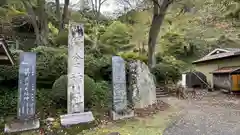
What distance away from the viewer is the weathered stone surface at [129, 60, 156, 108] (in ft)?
29.6

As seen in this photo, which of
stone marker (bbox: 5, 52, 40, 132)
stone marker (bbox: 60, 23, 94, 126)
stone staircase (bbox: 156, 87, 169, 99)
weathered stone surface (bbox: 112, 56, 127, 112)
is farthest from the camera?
stone staircase (bbox: 156, 87, 169, 99)

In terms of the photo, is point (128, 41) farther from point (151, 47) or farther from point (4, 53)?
point (4, 53)

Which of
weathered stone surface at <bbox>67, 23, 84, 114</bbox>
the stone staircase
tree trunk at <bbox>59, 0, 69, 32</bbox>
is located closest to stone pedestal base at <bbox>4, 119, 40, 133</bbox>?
weathered stone surface at <bbox>67, 23, 84, 114</bbox>

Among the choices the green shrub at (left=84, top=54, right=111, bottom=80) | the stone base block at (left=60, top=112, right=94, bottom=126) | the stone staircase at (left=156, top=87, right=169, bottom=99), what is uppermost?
A: the green shrub at (left=84, top=54, right=111, bottom=80)

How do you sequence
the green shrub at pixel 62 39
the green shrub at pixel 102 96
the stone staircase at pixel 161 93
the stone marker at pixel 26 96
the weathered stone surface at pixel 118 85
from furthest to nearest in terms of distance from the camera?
the green shrub at pixel 62 39
the stone staircase at pixel 161 93
the green shrub at pixel 102 96
the weathered stone surface at pixel 118 85
the stone marker at pixel 26 96

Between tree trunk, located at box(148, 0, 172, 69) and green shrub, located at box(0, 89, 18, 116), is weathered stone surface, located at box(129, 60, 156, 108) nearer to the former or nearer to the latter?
green shrub, located at box(0, 89, 18, 116)

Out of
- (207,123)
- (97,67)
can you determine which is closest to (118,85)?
(97,67)

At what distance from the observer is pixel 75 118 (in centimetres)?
670

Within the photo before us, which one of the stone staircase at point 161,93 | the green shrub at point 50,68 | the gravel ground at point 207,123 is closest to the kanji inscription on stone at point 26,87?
the green shrub at point 50,68

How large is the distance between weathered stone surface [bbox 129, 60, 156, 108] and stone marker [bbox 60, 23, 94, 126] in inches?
103

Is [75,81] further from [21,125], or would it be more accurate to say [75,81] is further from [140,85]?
[140,85]

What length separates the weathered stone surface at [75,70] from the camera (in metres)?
6.97

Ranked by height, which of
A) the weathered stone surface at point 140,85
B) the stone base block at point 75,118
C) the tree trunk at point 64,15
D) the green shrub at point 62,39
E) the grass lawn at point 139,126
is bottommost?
the grass lawn at point 139,126

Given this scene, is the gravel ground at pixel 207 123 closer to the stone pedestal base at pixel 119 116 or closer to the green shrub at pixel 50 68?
the stone pedestal base at pixel 119 116
